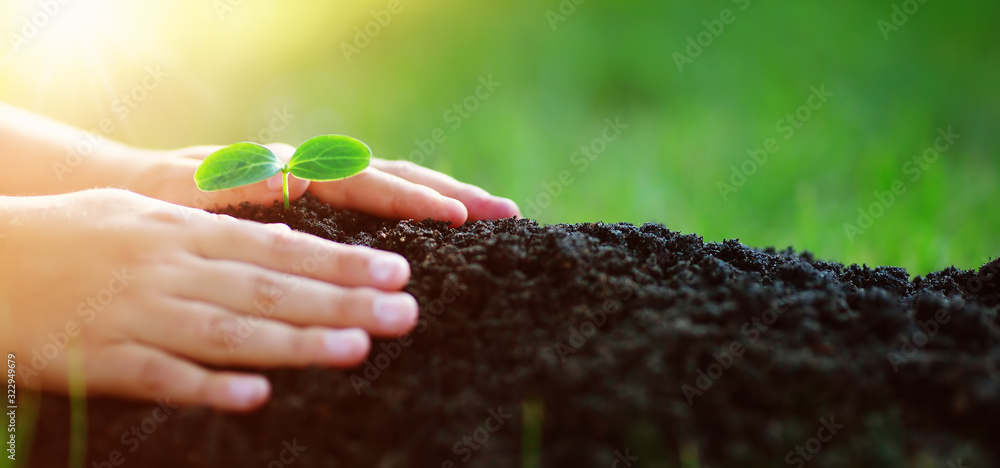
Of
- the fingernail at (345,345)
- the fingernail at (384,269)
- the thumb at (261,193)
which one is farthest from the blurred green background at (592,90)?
the fingernail at (345,345)

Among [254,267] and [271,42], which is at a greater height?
[271,42]

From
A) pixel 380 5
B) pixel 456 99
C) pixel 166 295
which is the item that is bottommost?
pixel 166 295

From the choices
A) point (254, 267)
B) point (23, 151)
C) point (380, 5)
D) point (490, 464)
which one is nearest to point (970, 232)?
point (490, 464)

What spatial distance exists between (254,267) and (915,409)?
1084 millimetres

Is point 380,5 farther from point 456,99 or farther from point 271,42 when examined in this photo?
point 456,99

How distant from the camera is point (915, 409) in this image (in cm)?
94

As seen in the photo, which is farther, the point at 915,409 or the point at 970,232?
the point at 970,232

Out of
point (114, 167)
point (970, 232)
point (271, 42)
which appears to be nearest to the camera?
point (114, 167)
